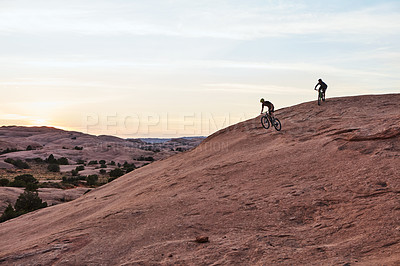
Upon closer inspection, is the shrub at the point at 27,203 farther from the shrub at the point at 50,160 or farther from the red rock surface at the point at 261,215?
the shrub at the point at 50,160

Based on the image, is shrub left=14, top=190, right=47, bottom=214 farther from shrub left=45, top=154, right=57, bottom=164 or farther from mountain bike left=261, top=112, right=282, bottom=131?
shrub left=45, top=154, right=57, bottom=164

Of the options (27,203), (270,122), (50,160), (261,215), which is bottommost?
(27,203)

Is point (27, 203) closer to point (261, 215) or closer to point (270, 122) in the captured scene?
point (270, 122)

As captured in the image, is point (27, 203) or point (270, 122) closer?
point (270, 122)

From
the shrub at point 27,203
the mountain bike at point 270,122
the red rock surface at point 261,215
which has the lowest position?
the shrub at point 27,203

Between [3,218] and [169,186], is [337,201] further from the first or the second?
[3,218]

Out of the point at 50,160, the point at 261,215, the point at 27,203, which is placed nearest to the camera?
the point at 261,215

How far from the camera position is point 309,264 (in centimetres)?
677

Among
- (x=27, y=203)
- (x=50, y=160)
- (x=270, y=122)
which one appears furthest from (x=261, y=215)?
(x=50, y=160)

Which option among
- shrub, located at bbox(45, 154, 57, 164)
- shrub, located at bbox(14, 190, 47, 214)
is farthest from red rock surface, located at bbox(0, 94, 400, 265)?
shrub, located at bbox(45, 154, 57, 164)

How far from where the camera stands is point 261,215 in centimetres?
923

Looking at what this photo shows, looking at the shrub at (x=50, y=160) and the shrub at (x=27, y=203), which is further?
the shrub at (x=50, y=160)

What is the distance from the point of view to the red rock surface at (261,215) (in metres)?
7.54

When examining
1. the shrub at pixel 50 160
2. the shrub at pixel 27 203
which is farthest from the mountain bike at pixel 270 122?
the shrub at pixel 50 160
